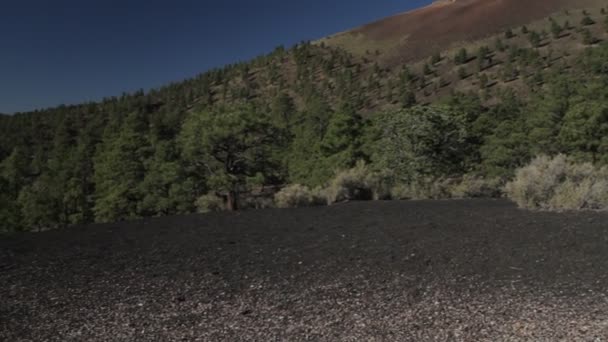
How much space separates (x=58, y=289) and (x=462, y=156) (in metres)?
19.9

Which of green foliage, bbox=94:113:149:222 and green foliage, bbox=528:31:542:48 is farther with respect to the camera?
green foliage, bbox=528:31:542:48

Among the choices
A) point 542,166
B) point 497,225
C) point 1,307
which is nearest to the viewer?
point 1,307

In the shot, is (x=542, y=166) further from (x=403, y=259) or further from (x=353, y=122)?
(x=353, y=122)

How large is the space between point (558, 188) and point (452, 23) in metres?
70.4

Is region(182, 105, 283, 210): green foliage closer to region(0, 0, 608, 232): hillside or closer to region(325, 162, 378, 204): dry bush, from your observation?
region(0, 0, 608, 232): hillside

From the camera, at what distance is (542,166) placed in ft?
40.4

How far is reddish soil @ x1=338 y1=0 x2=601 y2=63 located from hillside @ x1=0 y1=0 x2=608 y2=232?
1.95ft

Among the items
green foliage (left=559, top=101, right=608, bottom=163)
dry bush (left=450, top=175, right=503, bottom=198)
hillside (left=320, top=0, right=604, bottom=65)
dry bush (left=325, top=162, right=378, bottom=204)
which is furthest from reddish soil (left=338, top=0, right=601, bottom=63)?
dry bush (left=325, top=162, right=378, bottom=204)

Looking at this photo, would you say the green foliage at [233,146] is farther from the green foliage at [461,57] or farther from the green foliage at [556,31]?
the green foliage at [556,31]

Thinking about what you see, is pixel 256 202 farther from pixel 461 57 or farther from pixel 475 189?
pixel 461 57

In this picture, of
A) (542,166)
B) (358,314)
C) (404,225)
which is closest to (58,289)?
(358,314)

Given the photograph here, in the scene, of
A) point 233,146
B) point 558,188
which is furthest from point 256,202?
point 558,188

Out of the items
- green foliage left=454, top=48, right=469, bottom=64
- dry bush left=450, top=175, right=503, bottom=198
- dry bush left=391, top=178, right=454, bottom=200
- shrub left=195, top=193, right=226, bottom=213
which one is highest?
green foliage left=454, top=48, right=469, bottom=64

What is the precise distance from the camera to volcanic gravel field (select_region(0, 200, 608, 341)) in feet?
11.6
